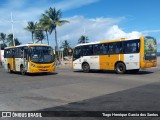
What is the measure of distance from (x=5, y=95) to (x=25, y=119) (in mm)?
5351

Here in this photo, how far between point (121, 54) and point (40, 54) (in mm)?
6642

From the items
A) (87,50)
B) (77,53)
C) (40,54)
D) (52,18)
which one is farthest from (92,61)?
(52,18)

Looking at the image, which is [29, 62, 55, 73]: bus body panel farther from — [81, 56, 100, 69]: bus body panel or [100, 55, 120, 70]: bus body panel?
[100, 55, 120, 70]: bus body panel

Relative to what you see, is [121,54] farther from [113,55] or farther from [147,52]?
[147,52]

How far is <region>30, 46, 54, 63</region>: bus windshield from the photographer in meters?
23.7

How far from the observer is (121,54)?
2252 centimetres

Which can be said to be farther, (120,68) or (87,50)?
(87,50)

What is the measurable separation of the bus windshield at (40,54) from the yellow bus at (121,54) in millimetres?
3750

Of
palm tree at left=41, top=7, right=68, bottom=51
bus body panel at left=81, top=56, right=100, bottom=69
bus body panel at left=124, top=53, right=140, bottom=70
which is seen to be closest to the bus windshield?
bus body panel at left=81, top=56, right=100, bottom=69

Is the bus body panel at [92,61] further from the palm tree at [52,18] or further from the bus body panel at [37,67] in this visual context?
the palm tree at [52,18]

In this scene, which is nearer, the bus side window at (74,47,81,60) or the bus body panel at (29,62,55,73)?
the bus body panel at (29,62,55,73)

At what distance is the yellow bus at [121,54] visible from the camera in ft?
69.8

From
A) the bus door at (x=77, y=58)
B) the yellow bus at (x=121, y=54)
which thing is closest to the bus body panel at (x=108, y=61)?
the yellow bus at (x=121, y=54)

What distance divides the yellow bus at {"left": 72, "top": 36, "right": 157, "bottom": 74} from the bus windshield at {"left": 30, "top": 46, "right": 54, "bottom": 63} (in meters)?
3.75
